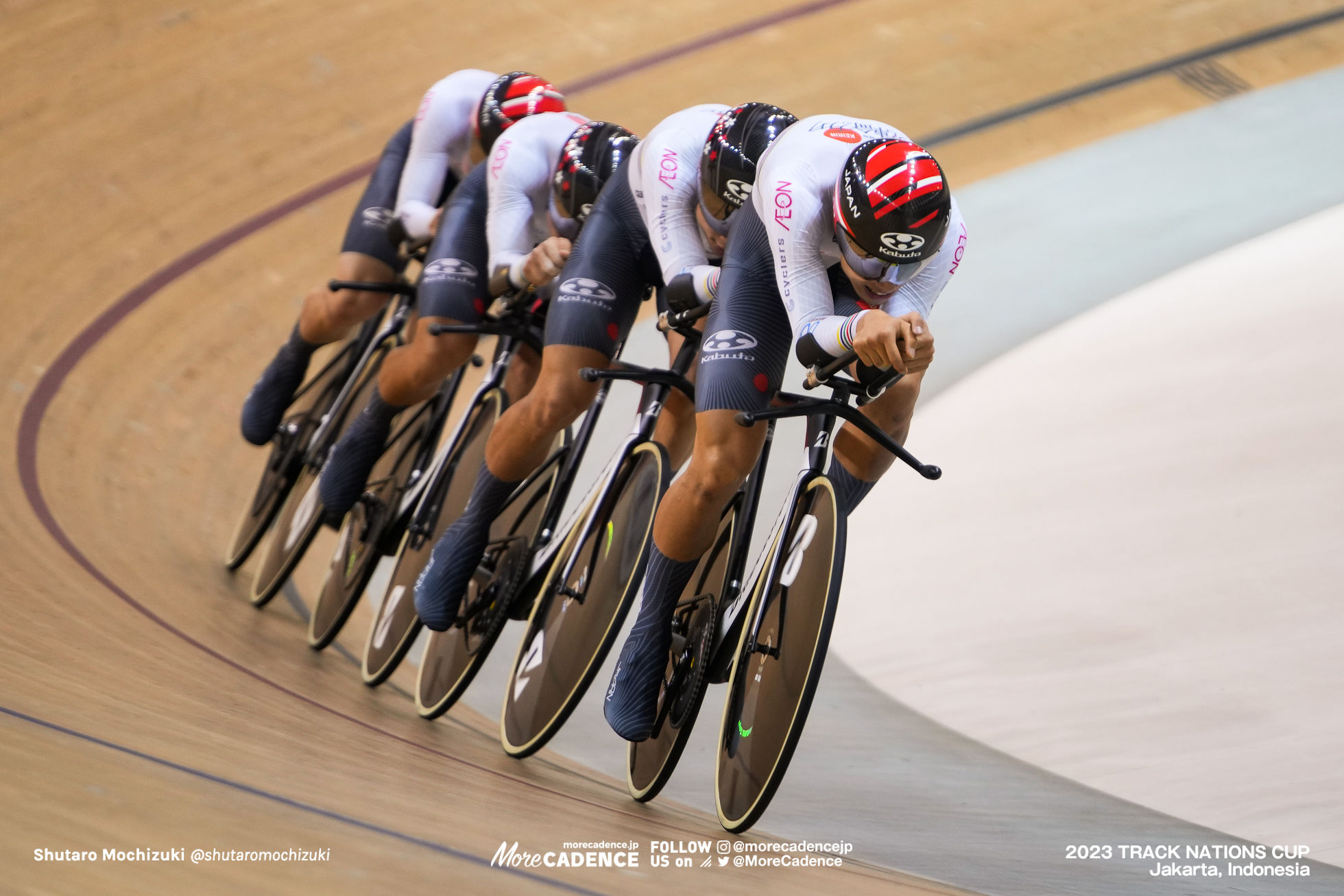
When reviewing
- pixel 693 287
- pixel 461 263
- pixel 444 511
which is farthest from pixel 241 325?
pixel 693 287

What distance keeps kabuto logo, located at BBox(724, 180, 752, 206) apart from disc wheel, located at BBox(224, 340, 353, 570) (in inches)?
79.9

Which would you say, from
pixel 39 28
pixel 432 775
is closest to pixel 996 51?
pixel 39 28

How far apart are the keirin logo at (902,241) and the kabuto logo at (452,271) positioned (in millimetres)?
1583

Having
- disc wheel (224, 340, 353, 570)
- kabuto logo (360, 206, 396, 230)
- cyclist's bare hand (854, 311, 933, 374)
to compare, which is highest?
cyclist's bare hand (854, 311, 933, 374)

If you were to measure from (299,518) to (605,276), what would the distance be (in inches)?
59.7

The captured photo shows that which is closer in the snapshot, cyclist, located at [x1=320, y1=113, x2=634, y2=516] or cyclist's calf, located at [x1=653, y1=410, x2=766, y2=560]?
cyclist's calf, located at [x1=653, y1=410, x2=766, y2=560]

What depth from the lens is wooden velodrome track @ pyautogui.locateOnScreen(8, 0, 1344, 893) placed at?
66.2 inches

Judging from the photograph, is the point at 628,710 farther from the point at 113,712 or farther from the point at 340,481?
the point at 340,481

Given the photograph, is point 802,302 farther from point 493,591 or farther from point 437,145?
point 437,145

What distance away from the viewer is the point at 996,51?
7.03m

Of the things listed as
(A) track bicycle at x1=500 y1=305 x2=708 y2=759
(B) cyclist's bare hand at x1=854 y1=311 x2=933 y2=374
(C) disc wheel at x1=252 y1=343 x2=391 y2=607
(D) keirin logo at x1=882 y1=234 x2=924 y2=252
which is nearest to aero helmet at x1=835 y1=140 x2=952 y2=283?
(D) keirin logo at x1=882 y1=234 x2=924 y2=252

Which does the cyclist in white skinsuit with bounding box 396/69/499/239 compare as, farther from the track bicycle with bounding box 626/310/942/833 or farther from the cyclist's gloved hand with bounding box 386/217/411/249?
the track bicycle with bounding box 626/310/942/833

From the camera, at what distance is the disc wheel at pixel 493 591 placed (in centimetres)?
304

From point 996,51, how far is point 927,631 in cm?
440
